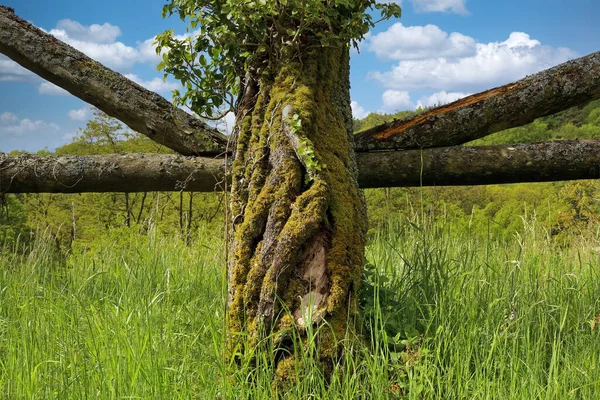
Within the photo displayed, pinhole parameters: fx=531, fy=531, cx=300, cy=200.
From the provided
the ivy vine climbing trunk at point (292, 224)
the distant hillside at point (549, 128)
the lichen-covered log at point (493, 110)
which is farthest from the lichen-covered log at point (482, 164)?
the distant hillside at point (549, 128)

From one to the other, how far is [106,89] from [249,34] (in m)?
1.88

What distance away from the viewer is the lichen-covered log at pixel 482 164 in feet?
15.0

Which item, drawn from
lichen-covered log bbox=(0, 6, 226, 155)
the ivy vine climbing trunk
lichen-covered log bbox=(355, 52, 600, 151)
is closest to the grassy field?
the ivy vine climbing trunk

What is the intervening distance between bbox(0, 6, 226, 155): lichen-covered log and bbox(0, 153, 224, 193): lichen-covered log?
0.63ft

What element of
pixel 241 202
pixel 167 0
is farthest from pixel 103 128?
pixel 241 202

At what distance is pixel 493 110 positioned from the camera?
4.74m

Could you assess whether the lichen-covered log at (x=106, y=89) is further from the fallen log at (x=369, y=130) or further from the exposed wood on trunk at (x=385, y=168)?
the exposed wood on trunk at (x=385, y=168)

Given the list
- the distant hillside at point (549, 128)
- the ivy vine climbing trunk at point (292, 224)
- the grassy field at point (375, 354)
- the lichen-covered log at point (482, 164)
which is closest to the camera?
the grassy field at point (375, 354)

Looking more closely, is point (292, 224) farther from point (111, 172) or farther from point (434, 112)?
point (111, 172)

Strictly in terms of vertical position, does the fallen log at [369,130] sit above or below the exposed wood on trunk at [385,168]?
above

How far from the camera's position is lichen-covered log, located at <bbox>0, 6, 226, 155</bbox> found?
4.75 meters

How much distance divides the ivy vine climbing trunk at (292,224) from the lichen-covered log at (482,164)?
119cm

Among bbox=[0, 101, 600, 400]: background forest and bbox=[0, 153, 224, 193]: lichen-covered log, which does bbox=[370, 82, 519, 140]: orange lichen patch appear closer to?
bbox=[0, 101, 600, 400]: background forest

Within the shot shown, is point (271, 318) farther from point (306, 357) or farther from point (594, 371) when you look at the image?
point (594, 371)
